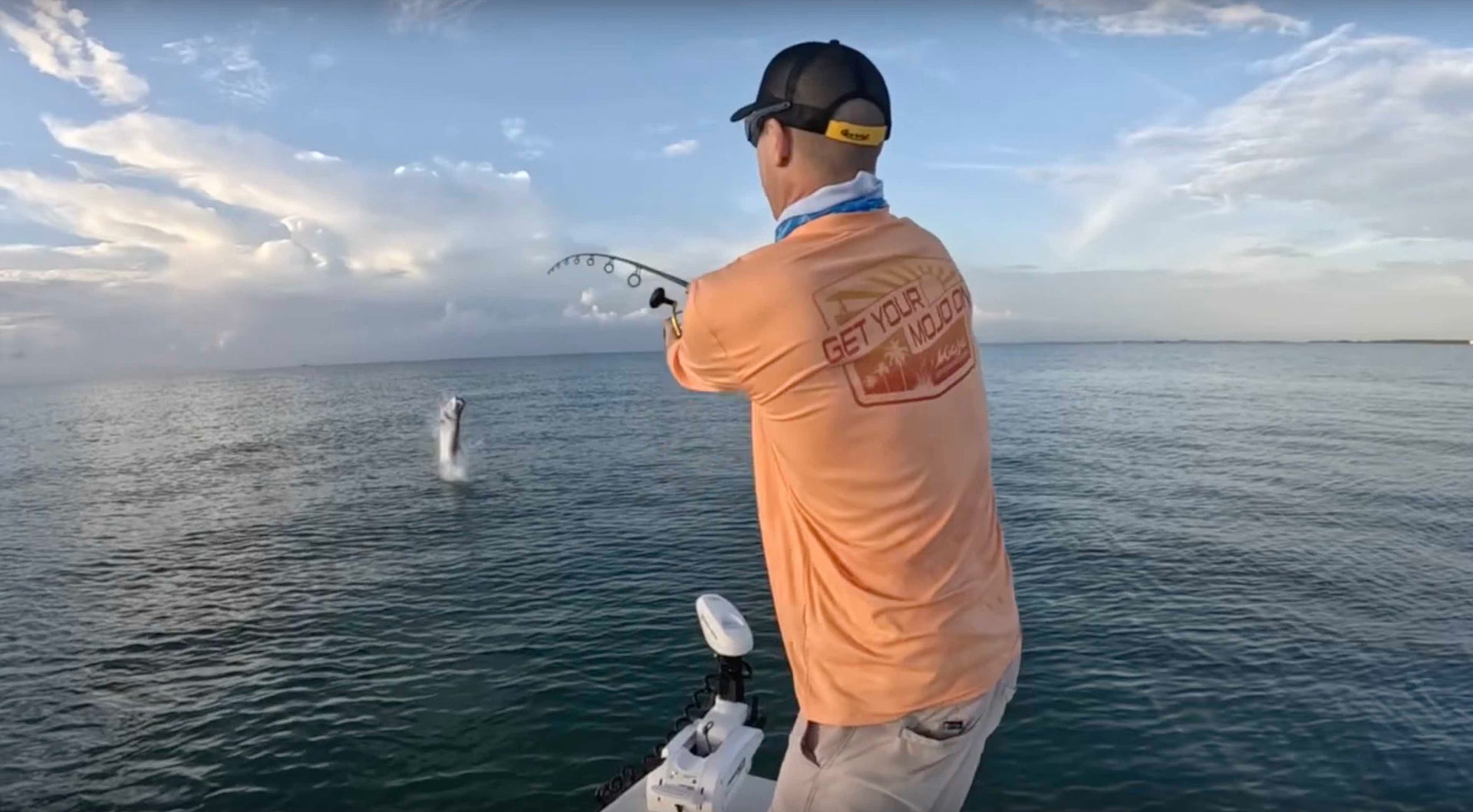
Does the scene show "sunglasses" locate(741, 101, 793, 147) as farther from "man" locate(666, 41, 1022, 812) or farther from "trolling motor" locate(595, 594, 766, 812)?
"trolling motor" locate(595, 594, 766, 812)

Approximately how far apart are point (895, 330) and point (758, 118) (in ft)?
2.46

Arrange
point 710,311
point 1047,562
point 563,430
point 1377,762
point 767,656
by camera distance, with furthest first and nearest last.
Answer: point 563,430
point 1047,562
point 767,656
point 1377,762
point 710,311

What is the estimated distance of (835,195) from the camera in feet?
7.61

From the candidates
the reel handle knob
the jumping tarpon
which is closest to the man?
the reel handle knob

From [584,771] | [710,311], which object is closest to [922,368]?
[710,311]

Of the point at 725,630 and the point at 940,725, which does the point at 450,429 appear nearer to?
the point at 725,630

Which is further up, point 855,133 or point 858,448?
point 855,133

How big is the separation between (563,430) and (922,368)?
6240cm

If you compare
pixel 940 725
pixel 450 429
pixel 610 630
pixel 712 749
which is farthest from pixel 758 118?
pixel 450 429

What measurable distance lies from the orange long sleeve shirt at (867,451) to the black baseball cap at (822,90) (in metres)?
0.25

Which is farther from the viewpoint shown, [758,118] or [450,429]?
[450,429]

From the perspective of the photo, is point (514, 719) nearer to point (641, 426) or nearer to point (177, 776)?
point (177, 776)

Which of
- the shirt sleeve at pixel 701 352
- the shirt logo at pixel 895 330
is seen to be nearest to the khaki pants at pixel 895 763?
the shirt logo at pixel 895 330

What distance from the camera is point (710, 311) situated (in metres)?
2.20
